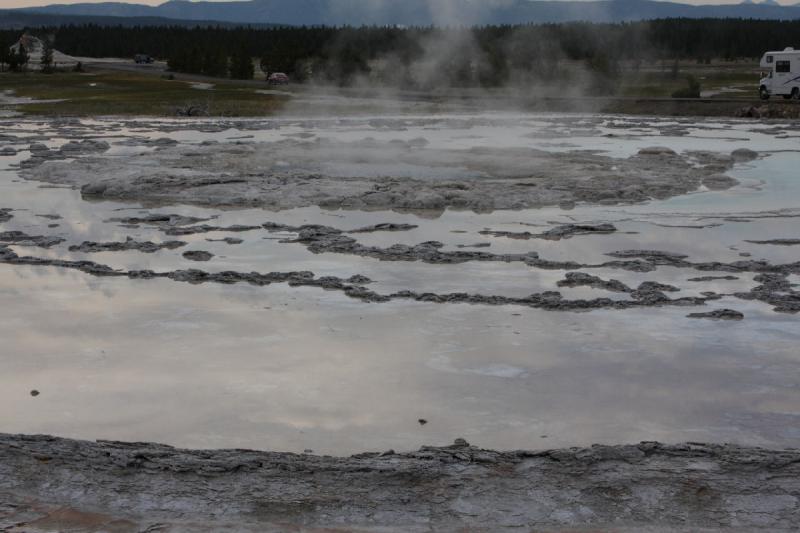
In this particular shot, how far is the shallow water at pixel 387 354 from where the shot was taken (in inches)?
283

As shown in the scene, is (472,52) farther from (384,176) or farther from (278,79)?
(384,176)

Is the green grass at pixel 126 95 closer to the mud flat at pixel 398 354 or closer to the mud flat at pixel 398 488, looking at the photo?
the mud flat at pixel 398 354

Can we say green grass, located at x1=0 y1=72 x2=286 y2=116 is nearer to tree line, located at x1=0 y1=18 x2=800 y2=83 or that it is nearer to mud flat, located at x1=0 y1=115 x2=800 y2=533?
tree line, located at x1=0 y1=18 x2=800 y2=83

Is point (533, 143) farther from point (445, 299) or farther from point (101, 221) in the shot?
point (445, 299)

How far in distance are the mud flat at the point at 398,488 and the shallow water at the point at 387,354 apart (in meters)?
0.41

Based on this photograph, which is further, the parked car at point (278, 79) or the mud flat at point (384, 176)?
the parked car at point (278, 79)

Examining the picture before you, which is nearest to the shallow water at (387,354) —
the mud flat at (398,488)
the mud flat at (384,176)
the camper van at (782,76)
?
the mud flat at (398,488)

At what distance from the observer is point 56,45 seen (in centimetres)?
11781

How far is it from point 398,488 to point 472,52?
66.7m

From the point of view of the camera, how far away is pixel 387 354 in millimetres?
8875

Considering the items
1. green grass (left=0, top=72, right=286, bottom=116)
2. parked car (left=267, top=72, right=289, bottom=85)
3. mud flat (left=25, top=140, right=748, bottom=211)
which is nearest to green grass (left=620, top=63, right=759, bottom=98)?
green grass (left=0, top=72, right=286, bottom=116)

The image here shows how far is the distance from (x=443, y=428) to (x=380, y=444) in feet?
1.77

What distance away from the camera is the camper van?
45.9 meters

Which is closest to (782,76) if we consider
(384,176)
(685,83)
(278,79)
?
(685,83)
